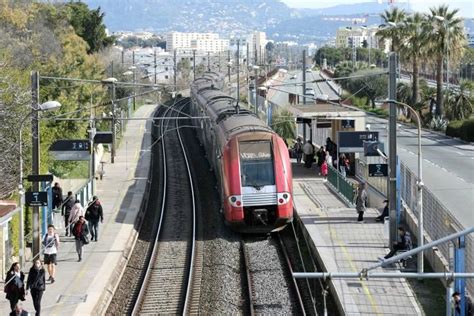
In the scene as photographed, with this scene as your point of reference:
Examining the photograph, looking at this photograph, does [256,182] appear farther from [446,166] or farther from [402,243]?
[446,166]

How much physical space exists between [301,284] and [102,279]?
4.69 metres

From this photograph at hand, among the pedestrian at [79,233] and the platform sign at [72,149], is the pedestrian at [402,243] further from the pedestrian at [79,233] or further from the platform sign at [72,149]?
the platform sign at [72,149]

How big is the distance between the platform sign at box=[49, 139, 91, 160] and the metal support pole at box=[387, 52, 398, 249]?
32.9ft

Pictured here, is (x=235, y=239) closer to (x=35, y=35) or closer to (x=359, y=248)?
(x=359, y=248)

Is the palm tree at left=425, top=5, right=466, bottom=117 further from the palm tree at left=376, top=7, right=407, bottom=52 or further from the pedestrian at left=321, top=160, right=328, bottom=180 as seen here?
the pedestrian at left=321, top=160, right=328, bottom=180

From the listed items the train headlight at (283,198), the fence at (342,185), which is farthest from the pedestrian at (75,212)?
the fence at (342,185)

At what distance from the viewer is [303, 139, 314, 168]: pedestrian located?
37.1 m

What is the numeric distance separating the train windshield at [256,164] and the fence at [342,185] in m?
5.20

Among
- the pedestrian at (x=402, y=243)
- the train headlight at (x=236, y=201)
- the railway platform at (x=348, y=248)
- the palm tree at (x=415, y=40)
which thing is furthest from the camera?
the palm tree at (x=415, y=40)

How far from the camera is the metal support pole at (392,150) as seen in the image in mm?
22047

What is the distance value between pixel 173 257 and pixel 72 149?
596 centimetres

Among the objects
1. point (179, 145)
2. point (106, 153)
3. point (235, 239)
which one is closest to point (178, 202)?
point (235, 239)

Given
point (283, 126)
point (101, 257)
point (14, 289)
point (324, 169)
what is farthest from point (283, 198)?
point (283, 126)

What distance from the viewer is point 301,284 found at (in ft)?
68.1
